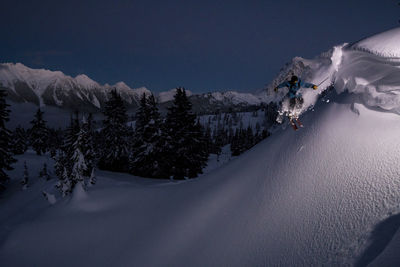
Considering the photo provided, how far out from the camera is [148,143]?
2125 centimetres

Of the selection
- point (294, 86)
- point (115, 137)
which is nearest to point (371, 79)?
point (294, 86)

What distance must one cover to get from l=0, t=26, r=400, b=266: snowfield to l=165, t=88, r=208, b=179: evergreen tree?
11501 millimetres

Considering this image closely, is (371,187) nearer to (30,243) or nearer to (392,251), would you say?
(392,251)

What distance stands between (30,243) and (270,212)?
8103 mm

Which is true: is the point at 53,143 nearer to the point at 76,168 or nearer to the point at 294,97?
the point at 76,168

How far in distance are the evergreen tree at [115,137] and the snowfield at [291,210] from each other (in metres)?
18.1

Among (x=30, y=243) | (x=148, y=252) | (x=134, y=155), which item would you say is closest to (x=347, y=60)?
(x=148, y=252)

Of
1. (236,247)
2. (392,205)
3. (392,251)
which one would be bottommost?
(236,247)

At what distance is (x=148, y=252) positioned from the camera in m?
5.65

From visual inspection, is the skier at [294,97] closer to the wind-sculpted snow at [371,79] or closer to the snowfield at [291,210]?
Result: the snowfield at [291,210]

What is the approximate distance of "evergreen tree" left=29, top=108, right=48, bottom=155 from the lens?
39781 mm

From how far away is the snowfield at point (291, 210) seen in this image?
3.09 metres

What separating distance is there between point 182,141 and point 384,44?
17.1m

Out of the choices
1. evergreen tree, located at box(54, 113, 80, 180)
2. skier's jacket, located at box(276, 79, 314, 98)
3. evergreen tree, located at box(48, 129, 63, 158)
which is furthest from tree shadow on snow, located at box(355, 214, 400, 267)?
evergreen tree, located at box(48, 129, 63, 158)
